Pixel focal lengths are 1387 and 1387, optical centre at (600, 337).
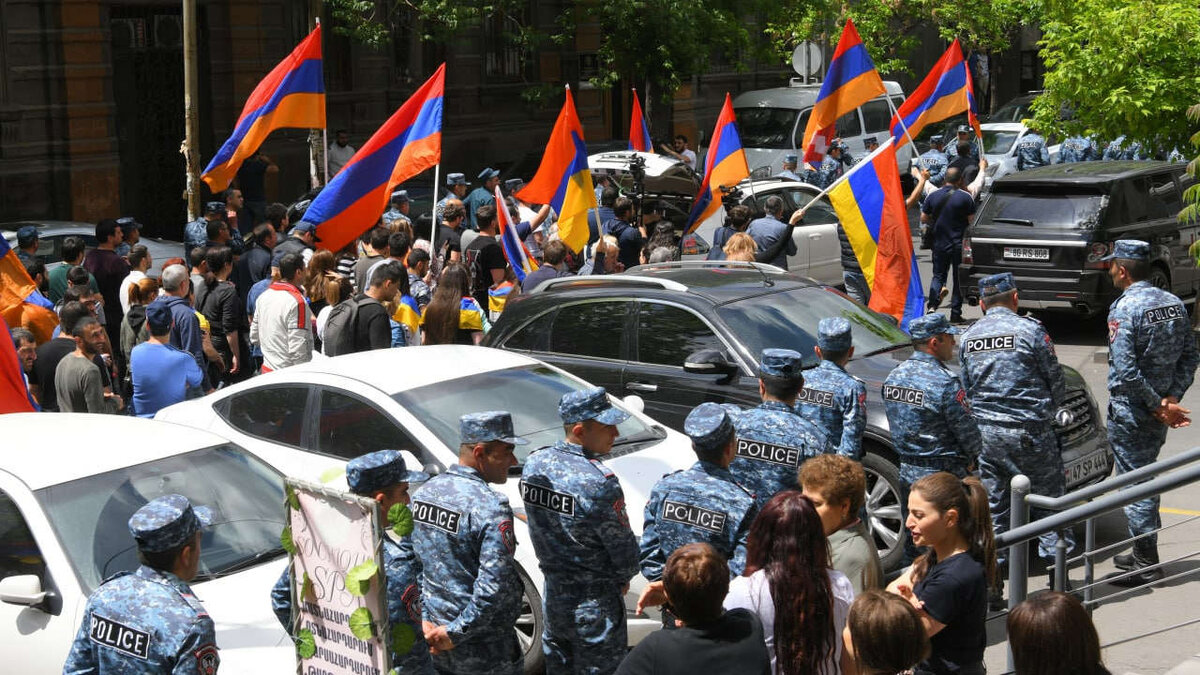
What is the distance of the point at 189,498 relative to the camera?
624 centimetres

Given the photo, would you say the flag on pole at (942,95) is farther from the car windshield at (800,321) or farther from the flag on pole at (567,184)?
the car windshield at (800,321)

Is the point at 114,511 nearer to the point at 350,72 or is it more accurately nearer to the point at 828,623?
the point at 828,623

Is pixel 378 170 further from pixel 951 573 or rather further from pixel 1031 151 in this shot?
pixel 1031 151

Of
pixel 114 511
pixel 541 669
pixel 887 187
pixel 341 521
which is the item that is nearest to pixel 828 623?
pixel 341 521

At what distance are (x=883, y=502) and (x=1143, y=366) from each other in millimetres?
1713

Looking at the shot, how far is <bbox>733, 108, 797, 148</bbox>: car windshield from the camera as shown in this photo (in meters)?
25.5

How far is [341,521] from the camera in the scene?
4824mm

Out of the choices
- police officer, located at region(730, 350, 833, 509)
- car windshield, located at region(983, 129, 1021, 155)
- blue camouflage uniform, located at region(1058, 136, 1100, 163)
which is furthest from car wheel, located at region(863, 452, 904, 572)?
car windshield, located at region(983, 129, 1021, 155)

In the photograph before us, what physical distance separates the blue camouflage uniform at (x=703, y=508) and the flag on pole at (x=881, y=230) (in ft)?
18.3

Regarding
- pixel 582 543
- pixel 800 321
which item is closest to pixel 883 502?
pixel 800 321

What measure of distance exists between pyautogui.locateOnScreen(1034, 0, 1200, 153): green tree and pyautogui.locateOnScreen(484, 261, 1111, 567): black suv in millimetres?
6736

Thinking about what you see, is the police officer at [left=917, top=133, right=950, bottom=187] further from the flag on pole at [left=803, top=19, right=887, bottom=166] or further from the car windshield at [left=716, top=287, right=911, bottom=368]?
the car windshield at [left=716, top=287, right=911, bottom=368]

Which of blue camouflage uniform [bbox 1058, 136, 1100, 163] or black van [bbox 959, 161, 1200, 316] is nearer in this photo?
black van [bbox 959, 161, 1200, 316]

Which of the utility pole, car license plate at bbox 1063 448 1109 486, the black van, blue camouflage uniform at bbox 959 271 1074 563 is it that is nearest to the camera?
blue camouflage uniform at bbox 959 271 1074 563
